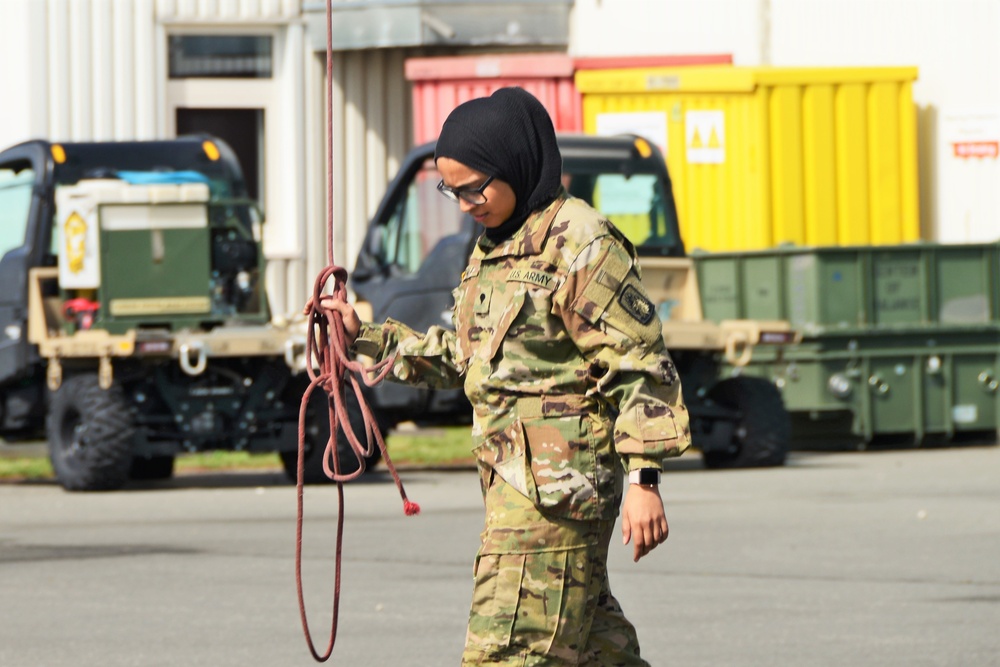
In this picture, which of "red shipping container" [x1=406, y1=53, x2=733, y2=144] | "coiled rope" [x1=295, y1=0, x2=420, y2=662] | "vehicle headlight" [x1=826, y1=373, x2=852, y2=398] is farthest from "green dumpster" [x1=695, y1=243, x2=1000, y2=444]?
"coiled rope" [x1=295, y1=0, x2=420, y2=662]

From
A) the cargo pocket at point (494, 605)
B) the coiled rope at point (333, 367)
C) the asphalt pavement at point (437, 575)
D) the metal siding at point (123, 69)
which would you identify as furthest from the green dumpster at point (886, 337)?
the cargo pocket at point (494, 605)

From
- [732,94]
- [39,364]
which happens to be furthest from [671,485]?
[732,94]

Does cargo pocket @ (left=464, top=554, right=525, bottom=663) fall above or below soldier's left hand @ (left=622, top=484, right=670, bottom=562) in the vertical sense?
below

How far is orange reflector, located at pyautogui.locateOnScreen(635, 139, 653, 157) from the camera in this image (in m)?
16.5

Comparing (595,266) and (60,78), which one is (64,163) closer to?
(60,78)

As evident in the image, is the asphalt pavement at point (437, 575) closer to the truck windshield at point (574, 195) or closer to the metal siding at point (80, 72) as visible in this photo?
the truck windshield at point (574, 195)

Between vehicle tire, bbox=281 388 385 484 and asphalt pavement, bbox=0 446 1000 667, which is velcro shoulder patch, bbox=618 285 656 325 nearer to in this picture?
asphalt pavement, bbox=0 446 1000 667

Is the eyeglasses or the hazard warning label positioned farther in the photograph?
the hazard warning label

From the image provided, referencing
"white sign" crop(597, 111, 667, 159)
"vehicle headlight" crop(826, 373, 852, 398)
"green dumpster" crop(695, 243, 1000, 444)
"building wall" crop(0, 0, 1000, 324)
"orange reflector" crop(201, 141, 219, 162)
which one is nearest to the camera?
"orange reflector" crop(201, 141, 219, 162)

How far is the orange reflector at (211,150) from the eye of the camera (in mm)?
15578

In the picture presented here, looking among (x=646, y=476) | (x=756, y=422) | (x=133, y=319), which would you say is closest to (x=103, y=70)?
(x=133, y=319)

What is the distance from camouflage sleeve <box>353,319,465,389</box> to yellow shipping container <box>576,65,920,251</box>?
1505 cm

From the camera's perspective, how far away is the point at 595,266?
4617 mm

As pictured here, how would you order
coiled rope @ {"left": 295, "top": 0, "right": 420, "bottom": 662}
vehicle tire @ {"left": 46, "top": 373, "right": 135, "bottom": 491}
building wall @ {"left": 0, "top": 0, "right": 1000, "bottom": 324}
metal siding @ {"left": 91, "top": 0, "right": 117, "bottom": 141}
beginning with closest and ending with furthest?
coiled rope @ {"left": 295, "top": 0, "right": 420, "bottom": 662}, vehicle tire @ {"left": 46, "top": 373, "right": 135, "bottom": 491}, building wall @ {"left": 0, "top": 0, "right": 1000, "bottom": 324}, metal siding @ {"left": 91, "top": 0, "right": 117, "bottom": 141}
